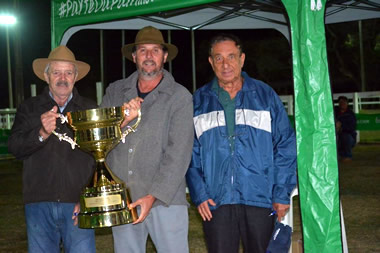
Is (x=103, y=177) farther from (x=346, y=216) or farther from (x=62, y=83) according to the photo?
(x=346, y=216)

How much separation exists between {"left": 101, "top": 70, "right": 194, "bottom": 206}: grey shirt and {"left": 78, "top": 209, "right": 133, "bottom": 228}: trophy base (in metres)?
0.23

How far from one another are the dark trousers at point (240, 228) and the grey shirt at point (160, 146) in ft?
0.94

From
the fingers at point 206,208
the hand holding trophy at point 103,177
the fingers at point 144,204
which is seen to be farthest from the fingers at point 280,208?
the hand holding trophy at point 103,177

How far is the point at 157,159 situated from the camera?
11.1 ft

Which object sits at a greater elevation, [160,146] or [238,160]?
[160,146]

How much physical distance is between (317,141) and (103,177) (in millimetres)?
1625

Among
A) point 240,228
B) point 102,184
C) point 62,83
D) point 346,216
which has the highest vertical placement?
point 62,83

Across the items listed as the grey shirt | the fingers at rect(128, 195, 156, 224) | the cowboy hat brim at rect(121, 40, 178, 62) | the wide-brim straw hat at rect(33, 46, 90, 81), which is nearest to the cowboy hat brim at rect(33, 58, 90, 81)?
the wide-brim straw hat at rect(33, 46, 90, 81)

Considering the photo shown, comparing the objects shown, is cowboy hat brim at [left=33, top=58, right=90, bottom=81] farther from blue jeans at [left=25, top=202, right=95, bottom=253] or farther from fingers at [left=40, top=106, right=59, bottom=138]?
blue jeans at [left=25, top=202, right=95, bottom=253]

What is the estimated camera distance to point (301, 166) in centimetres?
407

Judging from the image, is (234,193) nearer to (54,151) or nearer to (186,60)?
(54,151)

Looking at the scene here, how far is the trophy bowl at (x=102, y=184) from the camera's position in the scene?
3129mm

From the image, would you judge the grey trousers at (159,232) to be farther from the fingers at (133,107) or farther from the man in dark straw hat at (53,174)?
the fingers at (133,107)

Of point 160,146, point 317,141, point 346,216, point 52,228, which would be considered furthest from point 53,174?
point 346,216
